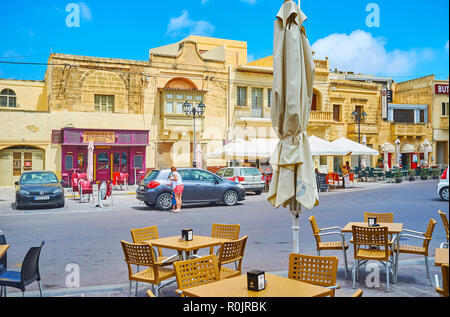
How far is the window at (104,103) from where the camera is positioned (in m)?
26.6

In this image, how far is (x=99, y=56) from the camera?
26391 mm

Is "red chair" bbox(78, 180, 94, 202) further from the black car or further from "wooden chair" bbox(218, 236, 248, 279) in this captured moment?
"wooden chair" bbox(218, 236, 248, 279)

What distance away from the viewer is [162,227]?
11.5 m

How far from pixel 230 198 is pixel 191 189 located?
1.77 meters

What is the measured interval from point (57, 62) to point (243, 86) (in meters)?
13.0

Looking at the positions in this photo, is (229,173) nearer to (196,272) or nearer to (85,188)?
(85,188)

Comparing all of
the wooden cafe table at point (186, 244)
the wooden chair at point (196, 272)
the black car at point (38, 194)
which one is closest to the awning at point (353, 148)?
the black car at point (38, 194)

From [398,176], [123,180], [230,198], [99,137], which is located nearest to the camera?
[230,198]

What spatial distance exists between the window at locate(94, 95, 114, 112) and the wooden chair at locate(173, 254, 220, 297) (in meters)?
23.7

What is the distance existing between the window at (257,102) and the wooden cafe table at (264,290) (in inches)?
1102

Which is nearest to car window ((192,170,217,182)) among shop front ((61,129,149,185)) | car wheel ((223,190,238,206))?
car wheel ((223,190,238,206))

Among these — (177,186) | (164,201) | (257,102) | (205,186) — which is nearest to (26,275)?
(177,186)

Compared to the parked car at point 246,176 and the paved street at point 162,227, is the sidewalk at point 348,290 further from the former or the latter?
the parked car at point 246,176
